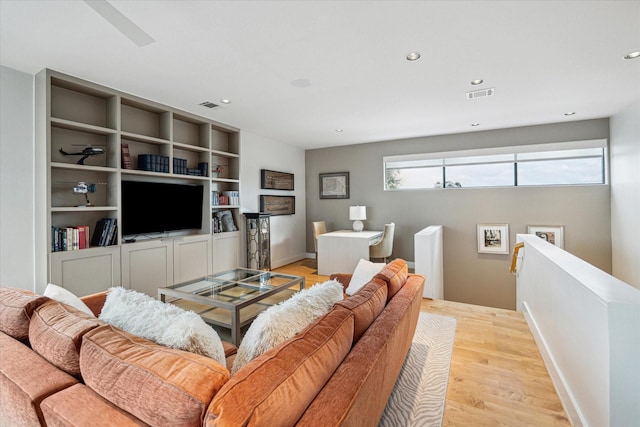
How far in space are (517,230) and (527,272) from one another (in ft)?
6.22

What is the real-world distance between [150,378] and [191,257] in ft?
11.6

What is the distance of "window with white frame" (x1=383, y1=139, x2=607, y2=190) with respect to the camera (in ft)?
15.3

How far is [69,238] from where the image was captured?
118 inches

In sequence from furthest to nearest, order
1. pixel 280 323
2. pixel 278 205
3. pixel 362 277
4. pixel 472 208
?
pixel 278 205 → pixel 472 208 → pixel 362 277 → pixel 280 323

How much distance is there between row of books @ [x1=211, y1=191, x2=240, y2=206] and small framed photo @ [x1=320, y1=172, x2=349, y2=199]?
2.22m

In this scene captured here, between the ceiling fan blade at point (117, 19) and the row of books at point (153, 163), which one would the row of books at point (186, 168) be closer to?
the row of books at point (153, 163)

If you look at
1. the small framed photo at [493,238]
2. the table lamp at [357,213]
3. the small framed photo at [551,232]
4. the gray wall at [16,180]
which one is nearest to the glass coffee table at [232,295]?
the gray wall at [16,180]

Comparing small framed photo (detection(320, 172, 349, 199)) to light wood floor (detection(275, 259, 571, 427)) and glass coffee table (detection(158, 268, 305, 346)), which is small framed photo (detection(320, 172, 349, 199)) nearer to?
glass coffee table (detection(158, 268, 305, 346))

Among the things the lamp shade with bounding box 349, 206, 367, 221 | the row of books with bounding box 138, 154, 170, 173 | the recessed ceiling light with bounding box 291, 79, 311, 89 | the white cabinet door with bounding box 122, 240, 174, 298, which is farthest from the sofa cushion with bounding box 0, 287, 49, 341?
the lamp shade with bounding box 349, 206, 367, 221

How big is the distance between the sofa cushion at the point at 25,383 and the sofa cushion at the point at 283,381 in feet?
2.27

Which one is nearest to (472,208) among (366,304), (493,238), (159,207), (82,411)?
(493,238)

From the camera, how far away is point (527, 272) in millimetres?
3369

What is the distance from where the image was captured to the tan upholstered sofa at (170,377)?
822 millimetres

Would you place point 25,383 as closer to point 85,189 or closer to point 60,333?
point 60,333
